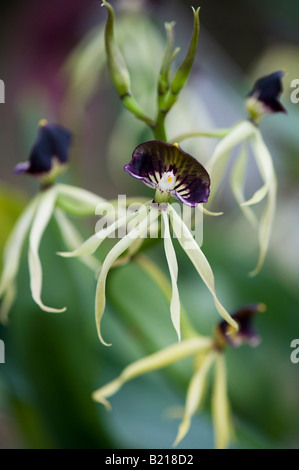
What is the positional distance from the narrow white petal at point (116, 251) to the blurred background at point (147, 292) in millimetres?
65

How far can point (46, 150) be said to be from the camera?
16.4 inches

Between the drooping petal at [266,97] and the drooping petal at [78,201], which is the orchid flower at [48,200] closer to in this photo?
the drooping petal at [78,201]

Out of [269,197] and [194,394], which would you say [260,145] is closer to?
[269,197]

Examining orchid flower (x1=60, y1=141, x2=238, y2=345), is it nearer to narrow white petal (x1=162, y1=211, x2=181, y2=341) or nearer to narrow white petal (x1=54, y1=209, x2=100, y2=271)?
narrow white petal (x1=162, y1=211, x2=181, y2=341)

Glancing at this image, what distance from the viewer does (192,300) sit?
0.60 meters

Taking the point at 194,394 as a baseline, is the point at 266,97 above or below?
above

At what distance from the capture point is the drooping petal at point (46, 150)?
0.41m

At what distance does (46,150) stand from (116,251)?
0.14m

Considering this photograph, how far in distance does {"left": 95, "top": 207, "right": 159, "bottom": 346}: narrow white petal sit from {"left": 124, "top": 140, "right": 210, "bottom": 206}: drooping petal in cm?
2

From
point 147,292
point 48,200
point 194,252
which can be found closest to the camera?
point 194,252

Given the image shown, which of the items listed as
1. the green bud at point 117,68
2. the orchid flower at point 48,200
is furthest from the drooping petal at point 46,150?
the green bud at point 117,68

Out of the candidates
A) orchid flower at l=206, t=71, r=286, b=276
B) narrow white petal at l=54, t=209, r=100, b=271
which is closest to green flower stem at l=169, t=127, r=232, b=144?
orchid flower at l=206, t=71, r=286, b=276

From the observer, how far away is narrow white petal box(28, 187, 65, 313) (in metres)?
0.35

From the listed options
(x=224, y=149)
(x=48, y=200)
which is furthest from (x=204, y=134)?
(x=48, y=200)
